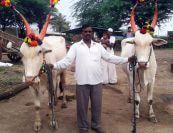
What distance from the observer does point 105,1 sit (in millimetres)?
29234

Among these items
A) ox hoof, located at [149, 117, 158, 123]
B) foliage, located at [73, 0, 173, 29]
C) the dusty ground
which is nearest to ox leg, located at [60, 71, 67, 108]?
the dusty ground

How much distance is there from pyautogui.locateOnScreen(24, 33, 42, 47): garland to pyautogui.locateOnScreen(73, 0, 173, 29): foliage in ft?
65.9

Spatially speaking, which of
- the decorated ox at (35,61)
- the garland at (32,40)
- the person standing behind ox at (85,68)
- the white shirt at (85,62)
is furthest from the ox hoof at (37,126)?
the garland at (32,40)

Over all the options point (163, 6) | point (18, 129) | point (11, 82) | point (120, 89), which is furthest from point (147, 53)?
point (163, 6)

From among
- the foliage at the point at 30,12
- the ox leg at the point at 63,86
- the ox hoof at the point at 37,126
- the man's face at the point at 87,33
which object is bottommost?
the ox hoof at the point at 37,126

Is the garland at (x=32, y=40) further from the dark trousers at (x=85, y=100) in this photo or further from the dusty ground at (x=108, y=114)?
the dusty ground at (x=108, y=114)

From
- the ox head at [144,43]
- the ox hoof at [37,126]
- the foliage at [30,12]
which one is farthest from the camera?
the foliage at [30,12]

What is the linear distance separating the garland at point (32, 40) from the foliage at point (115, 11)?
65.9 feet

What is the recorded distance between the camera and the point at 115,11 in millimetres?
28609

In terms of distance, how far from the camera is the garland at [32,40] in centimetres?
582

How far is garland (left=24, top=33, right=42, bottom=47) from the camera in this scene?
229 inches

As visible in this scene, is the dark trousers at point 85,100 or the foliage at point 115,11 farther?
the foliage at point 115,11

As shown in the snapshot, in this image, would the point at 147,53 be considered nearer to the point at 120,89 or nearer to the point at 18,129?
the point at 18,129

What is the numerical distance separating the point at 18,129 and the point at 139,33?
2944 mm
